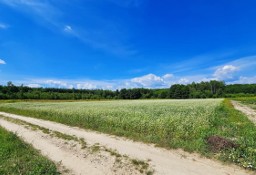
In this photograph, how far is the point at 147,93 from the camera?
132 meters

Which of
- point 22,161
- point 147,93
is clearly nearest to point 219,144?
point 22,161

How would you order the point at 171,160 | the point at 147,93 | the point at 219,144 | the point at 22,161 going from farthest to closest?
the point at 147,93, the point at 219,144, the point at 22,161, the point at 171,160

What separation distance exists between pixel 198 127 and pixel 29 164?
10.4 m

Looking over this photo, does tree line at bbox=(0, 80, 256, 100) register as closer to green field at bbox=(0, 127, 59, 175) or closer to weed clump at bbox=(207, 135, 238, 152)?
green field at bbox=(0, 127, 59, 175)

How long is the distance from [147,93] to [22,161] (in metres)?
124

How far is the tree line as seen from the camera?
11206 cm

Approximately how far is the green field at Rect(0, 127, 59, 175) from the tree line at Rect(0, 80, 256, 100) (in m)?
106

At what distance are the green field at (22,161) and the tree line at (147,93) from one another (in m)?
106

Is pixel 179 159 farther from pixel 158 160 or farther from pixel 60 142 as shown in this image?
pixel 60 142

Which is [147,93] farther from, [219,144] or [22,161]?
[22,161]

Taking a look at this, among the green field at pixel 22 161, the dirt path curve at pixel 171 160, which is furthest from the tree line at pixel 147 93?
the dirt path curve at pixel 171 160

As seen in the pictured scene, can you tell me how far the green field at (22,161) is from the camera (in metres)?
7.92

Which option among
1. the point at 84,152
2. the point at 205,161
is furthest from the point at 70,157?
the point at 205,161

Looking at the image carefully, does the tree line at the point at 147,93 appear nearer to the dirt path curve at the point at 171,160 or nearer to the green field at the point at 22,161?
the green field at the point at 22,161
